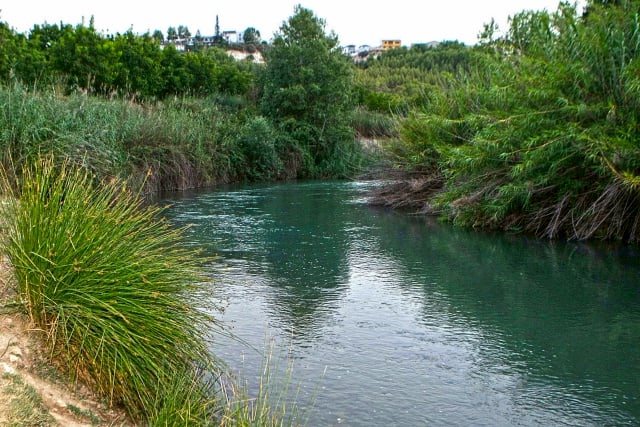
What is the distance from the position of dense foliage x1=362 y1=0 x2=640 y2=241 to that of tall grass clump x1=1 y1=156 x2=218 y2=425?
7.80 m

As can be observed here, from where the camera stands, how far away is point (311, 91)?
33562mm

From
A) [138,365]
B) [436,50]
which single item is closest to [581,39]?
[138,365]

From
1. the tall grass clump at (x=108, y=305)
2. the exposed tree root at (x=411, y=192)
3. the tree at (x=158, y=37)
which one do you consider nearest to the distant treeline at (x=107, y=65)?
the tree at (x=158, y=37)

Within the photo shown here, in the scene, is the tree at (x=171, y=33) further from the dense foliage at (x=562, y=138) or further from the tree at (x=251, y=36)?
the dense foliage at (x=562, y=138)

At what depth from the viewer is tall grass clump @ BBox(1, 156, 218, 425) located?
520 centimetres

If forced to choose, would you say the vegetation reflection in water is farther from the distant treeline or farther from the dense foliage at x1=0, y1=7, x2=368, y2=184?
the distant treeline

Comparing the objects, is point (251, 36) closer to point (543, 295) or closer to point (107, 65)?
point (107, 65)

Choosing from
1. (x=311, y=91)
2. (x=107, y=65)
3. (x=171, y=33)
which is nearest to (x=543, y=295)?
(x=311, y=91)

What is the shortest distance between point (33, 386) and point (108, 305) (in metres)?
0.76

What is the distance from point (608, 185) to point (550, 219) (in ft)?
5.78

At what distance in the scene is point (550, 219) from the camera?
13883 millimetres

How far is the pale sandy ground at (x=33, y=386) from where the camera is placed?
14.8 ft

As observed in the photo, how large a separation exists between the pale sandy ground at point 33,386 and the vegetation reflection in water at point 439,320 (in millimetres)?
1536

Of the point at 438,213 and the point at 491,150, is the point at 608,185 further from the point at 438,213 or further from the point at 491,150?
the point at 438,213
